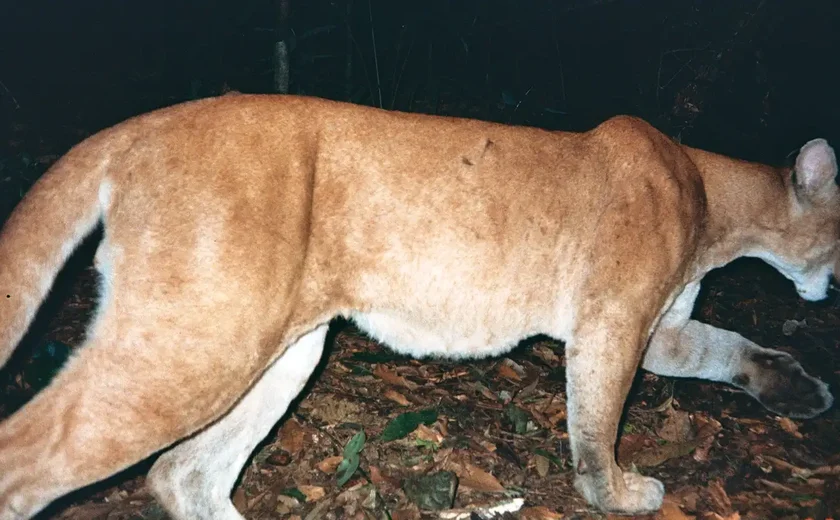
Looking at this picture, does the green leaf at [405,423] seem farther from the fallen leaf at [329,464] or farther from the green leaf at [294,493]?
the green leaf at [294,493]

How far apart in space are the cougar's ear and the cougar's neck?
0.09m

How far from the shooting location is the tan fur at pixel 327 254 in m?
2.69

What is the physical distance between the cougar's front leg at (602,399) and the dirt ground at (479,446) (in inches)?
7.3

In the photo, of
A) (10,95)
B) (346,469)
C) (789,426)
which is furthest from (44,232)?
(10,95)

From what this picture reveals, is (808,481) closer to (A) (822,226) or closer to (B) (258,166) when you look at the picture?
(A) (822,226)

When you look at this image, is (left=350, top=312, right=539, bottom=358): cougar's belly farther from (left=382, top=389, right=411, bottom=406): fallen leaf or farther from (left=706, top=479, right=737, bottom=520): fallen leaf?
(left=706, top=479, right=737, bottom=520): fallen leaf

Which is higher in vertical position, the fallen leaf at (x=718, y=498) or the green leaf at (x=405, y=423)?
the fallen leaf at (x=718, y=498)

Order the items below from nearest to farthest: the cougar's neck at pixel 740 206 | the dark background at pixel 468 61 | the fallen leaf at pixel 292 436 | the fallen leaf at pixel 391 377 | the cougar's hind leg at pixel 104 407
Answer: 1. the cougar's hind leg at pixel 104 407
2. the cougar's neck at pixel 740 206
3. the fallen leaf at pixel 292 436
4. the fallen leaf at pixel 391 377
5. the dark background at pixel 468 61

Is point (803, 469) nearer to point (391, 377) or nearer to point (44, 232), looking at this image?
point (391, 377)

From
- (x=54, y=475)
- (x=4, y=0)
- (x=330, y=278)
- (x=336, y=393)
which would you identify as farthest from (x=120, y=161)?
(x=4, y=0)

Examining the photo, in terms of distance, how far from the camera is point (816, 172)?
401cm

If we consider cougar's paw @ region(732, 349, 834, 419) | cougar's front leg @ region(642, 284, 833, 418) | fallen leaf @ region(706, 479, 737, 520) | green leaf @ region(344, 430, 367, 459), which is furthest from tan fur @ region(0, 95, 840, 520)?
cougar's paw @ region(732, 349, 834, 419)

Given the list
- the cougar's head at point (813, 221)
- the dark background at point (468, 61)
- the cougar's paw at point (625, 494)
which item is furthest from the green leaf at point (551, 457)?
the dark background at point (468, 61)

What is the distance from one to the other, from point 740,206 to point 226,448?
10.1 ft
